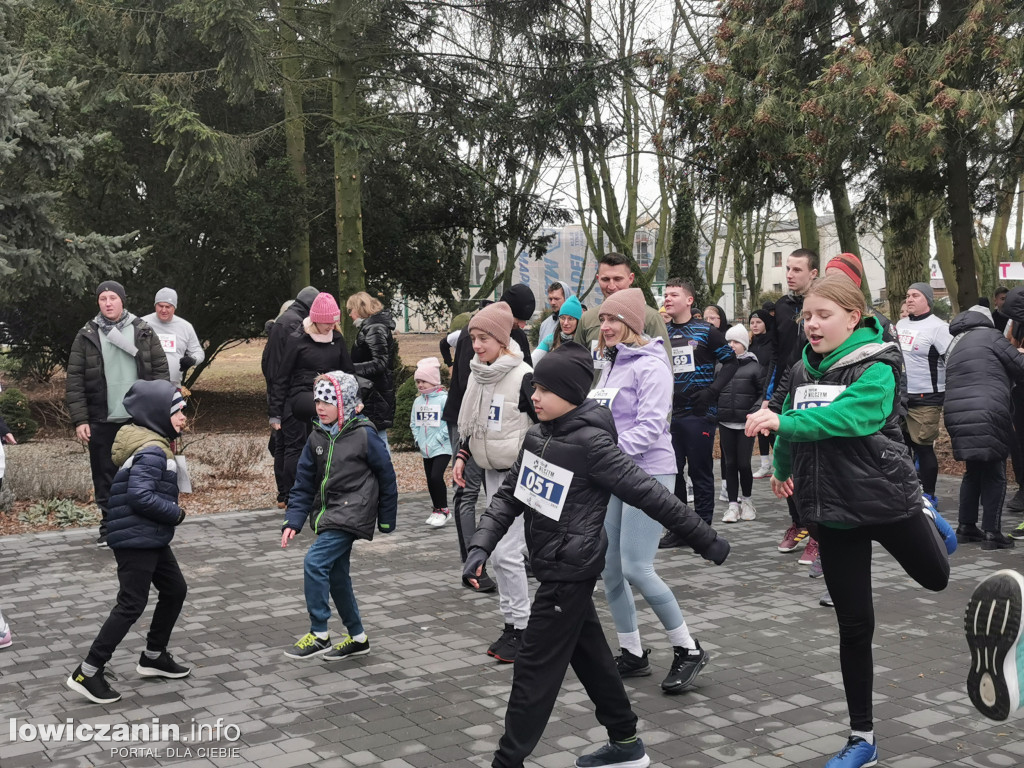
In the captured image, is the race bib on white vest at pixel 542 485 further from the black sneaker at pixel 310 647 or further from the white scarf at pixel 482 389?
the black sneaker at pixel 310 647

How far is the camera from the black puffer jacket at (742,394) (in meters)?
10.3

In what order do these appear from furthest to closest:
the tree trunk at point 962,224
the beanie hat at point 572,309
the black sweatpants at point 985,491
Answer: the tree trunk at point 962,224
the black sweatpants at point 985,491
the beanie hat at point 572,309

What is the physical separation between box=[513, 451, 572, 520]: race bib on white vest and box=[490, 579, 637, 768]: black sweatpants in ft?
1.00

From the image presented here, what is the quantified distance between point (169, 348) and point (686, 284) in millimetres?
4769

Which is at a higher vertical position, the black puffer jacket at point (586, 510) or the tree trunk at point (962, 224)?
the tree trunk at point (962, 224)

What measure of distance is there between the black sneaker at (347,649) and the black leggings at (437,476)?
3617mm

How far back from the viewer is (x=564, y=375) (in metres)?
4.40

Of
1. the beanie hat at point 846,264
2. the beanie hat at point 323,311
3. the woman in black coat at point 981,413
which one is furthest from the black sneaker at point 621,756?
the beanie hat at point 323,311

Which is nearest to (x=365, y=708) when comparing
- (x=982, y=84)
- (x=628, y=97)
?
(x=982, y=84)

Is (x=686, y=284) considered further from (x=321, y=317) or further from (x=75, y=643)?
(x=75, y=643)

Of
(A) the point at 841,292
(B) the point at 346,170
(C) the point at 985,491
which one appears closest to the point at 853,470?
(A) the point at 841,292

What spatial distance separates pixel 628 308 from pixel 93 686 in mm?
3264

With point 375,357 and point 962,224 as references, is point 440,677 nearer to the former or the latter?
point 375,357

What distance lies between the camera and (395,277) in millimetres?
23438
